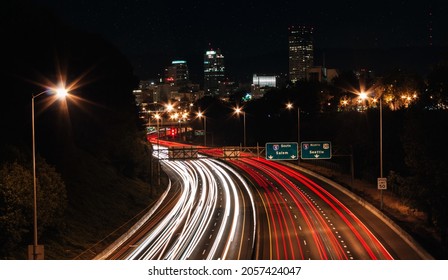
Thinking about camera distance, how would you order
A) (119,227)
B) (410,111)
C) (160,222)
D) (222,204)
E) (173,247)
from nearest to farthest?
(173,247) < (119,227) < (160,222) < (410,111) < (222,204)

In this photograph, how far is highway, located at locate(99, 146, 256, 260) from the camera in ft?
89.3

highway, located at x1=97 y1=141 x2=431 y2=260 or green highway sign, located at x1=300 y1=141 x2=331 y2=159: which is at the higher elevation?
→ green highway sign, located at x1=300 y1=141 x2=331 y2=159

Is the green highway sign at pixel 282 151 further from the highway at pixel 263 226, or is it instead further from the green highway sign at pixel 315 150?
the highway at pixel 263 226

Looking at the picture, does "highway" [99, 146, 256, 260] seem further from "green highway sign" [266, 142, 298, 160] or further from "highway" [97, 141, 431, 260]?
"green highway sign" [266, 142, 298, 160]

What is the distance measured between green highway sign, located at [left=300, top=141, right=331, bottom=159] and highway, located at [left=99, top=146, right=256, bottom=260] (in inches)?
209

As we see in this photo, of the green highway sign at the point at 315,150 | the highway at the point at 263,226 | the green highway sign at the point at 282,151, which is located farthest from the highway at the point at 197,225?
the green highway sign at the point at 315,150

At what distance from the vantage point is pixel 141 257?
26.2 meters

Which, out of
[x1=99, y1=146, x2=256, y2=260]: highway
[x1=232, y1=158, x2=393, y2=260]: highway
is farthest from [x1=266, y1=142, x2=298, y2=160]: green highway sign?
[x1=99, y1=146, x2=256, y2=260]: highway

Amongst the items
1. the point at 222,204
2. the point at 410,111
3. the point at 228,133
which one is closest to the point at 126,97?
the point at 222,204

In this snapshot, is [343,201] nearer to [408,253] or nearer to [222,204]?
[222,204]

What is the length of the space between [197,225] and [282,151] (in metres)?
9.05

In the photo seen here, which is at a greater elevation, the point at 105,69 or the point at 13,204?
the point at 105,69

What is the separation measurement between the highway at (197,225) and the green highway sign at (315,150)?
17.4ft

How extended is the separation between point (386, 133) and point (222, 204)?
70.6 ft
